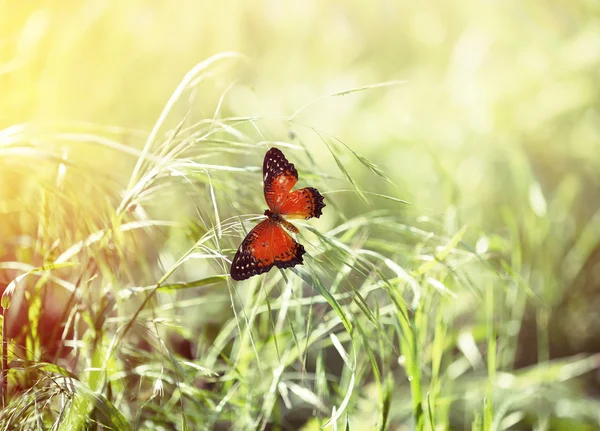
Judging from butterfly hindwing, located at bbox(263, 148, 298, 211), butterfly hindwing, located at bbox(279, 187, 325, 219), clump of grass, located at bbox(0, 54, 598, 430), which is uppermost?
butterfly hindwing, located at bbox(263, 148, 298, 211)

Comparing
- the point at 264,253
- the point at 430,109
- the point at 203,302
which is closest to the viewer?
the point at 264,253

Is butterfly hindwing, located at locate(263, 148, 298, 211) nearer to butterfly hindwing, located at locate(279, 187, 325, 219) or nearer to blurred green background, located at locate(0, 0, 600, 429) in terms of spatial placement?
butterfly hindwing, located at locate(279, 187, 325, 219)

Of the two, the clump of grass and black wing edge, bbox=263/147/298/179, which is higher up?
black wing edge, bbox=263/147/298/179

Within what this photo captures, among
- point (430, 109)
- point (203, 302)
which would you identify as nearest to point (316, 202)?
point (203, 302)

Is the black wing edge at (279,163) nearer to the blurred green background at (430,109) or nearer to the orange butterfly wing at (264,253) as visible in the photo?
the orange butterfly wing at (264,253)

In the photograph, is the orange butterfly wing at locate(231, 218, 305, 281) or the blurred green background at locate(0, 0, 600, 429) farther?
the blurred green background at locate(0, 0, 600, 429)

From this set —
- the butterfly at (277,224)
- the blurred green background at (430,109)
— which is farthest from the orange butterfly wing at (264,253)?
the blurred green background at (430,109)

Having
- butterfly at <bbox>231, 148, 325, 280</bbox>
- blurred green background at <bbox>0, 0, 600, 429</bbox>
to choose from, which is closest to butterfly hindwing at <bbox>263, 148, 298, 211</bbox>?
butterfly at <bbox>231, 148, 325, 280</bbox>

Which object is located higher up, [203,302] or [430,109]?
[430,109]

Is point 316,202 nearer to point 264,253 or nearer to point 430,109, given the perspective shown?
Result: point 264,253
